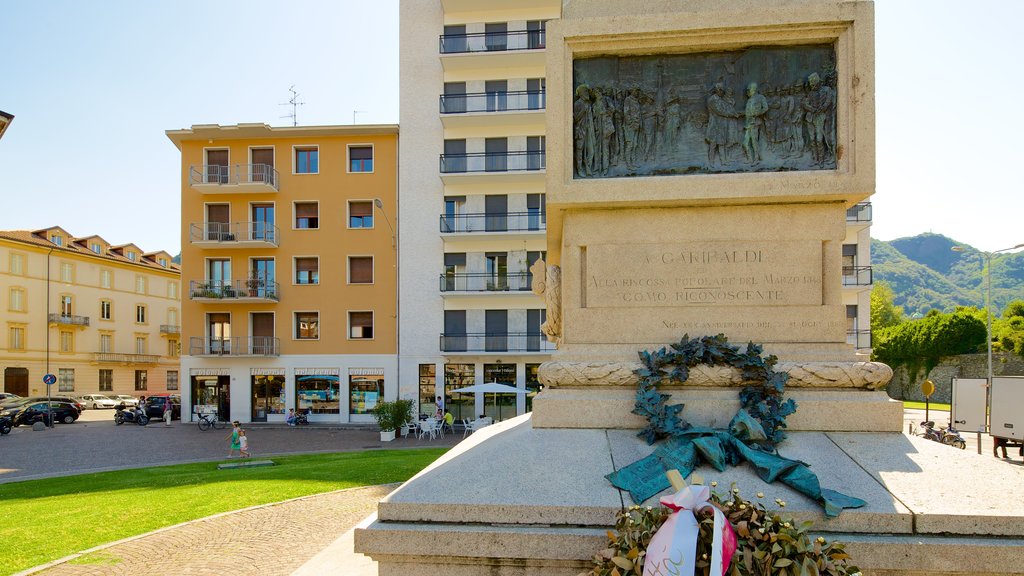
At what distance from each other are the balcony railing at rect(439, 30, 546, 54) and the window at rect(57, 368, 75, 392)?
4425cm

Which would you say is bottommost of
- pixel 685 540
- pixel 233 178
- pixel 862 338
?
pixel 862 338

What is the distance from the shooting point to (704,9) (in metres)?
5.85

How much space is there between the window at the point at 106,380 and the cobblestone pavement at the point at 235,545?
187 feet

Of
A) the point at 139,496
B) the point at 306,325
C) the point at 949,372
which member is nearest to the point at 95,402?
the point at 306,325

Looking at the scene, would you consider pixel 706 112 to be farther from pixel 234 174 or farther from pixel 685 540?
pixel 234 174

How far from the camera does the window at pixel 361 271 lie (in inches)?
1372

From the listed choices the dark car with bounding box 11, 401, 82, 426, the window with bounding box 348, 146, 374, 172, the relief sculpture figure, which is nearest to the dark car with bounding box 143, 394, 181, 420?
the dark car with bounding box 11, 401, 82, 426

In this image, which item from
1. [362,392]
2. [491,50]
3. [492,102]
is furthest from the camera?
[362,392]

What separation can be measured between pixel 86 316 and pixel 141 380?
27.1 feet

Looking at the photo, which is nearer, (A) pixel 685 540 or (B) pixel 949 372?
(A) pixel 685 540

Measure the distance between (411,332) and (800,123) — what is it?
2985 centimetres

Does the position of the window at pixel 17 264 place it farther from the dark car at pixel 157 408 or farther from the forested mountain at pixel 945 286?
the forested mountain at pixel 945 286

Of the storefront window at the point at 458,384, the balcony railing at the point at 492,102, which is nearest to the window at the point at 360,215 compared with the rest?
the balcony railing at the point at 492,102

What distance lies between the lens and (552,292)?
6.50 m
